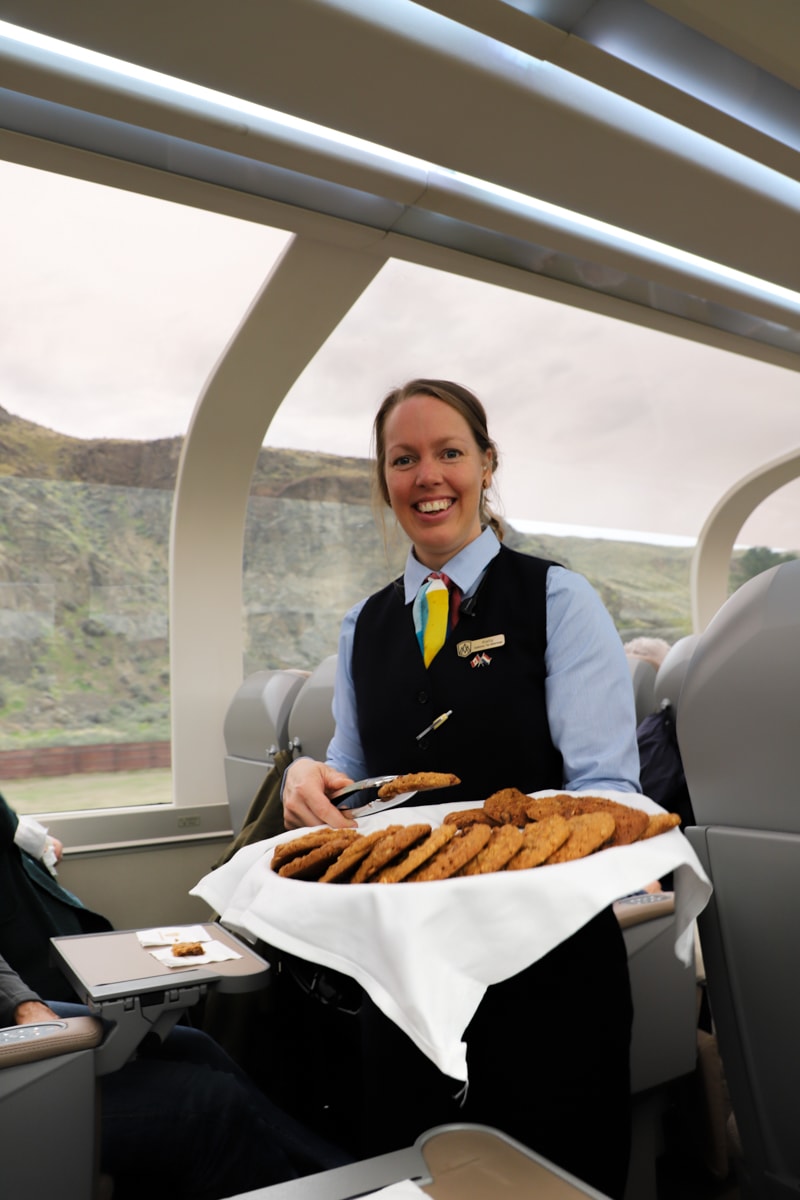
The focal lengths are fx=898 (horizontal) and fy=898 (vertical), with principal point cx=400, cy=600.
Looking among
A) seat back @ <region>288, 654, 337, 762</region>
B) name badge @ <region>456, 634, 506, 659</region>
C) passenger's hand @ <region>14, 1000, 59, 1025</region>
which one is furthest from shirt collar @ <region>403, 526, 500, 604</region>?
seat back @ <region>288, 654, 337, 762</region>

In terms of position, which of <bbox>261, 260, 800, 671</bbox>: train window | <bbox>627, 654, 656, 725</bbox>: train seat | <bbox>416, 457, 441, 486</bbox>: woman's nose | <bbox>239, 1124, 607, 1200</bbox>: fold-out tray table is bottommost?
<bbox>239, 1124, 607, 1200</bbox>: fold-out tray table

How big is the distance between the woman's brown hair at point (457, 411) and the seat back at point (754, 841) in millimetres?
551

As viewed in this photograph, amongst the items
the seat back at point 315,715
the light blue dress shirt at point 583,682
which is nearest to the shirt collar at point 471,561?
the light blue dress shirt at point 583,682

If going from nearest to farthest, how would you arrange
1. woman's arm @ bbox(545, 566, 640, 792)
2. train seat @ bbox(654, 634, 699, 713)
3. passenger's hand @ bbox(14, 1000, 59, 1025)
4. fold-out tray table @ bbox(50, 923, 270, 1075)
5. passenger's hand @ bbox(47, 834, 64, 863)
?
1. woman's arm @ bbox(545, 566, 640, 792)
2. fold-out tray table @ bbox(50, 923, 270, 1075)
3. passenger's hand @ bbox(14, 1000, 59, 1025)
4. train seat @ bbox(654, 634, 699, 713)
5. passenger's hand @ bbox(47, 834, 64, 863)

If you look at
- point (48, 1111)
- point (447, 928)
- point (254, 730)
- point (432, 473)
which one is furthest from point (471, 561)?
point (254, 730)

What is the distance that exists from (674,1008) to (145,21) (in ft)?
8.63

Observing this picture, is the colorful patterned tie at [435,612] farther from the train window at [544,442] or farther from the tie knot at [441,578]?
the train window at [544,442]

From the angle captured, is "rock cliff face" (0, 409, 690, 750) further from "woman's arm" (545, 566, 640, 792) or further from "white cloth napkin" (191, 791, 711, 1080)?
"white cloth napkin" (191, 791, 711, 1080)

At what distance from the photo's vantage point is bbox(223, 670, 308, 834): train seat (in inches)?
162

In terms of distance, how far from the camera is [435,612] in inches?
65.7

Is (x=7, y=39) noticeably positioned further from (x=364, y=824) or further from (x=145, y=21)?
(x=364, y=824)

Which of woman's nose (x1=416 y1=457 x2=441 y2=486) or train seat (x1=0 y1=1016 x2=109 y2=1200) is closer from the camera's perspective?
→ woman's nose (x1=416 y1=457 x2=441 y2=486)

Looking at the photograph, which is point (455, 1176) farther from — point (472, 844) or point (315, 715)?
point (315, 715)

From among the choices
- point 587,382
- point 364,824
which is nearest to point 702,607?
point 587,382
